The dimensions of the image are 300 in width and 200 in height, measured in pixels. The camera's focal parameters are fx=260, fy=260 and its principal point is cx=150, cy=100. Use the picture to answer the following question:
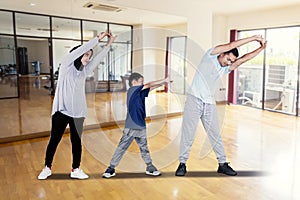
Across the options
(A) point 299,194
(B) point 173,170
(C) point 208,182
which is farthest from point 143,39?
(A) point 299,194

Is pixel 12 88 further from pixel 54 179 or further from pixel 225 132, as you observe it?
pixel 225 132

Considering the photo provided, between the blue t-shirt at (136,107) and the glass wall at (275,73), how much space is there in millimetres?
4874

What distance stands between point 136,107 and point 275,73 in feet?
16.6

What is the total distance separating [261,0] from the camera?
17.1ft

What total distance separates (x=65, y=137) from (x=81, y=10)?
2172mm

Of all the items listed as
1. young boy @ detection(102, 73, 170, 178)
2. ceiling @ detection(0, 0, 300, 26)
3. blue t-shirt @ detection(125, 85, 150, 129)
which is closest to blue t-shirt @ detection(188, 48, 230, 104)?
young boy @ detection(102, 73, 170, 178)

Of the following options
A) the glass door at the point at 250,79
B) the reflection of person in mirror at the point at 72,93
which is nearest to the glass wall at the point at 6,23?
the reflection of person in mirror at the point at 72,93

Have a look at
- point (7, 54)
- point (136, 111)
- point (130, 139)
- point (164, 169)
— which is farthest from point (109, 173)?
point (7, 54)

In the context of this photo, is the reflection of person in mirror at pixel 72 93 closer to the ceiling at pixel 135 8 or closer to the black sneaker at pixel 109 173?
the black sneaker at pixel 109 173

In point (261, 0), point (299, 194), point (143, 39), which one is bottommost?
point (299, 194)

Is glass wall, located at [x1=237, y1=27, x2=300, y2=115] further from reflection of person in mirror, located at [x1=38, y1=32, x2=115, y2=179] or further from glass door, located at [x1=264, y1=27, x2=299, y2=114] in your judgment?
reflection of person in mirror, located at [x1=38, y1=32, x2=115, y2=179]

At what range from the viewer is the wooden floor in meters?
2.36

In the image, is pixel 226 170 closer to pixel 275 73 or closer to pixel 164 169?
pixel 164 169

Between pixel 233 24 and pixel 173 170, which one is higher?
pixel 233 24
